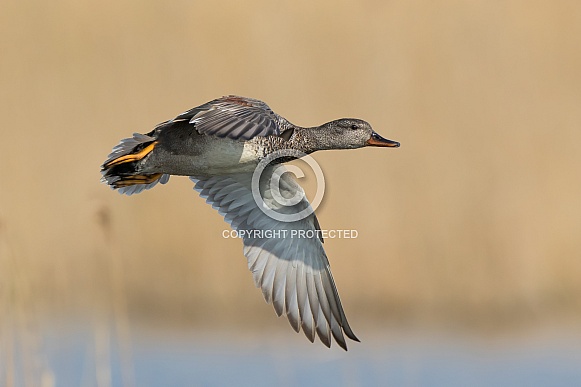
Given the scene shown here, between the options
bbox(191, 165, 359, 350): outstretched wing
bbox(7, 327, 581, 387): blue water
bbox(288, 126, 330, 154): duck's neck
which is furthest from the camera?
bbox(7, 327, 581, 387): blue water

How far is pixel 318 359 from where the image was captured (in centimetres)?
727

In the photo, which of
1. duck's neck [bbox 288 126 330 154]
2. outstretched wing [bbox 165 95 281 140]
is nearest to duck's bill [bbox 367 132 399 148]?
duck's neck [bbox 288 126 330 154]

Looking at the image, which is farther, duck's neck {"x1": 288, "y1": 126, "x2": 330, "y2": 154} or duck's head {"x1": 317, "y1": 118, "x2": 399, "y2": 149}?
duck's head {"x1": 317, "y1": 118, "x2": 399, "y2": 149}

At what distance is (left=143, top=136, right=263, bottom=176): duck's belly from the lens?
5.13 m

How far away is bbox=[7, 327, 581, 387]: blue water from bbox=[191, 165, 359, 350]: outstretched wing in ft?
2.91

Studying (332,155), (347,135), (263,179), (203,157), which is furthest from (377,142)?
(332,155)

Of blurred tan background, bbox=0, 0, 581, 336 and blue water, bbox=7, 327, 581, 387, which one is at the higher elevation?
blurred tan background, bbox=0, 0, 581, 336

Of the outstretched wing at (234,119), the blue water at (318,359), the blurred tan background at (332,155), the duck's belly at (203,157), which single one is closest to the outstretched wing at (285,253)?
the duck's belly at (203,157)

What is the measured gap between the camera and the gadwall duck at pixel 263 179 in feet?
16.9

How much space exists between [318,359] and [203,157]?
2.47 m

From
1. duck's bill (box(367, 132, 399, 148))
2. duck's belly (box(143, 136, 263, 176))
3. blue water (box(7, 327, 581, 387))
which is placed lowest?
blue water (box(7, 327, 581, 387))

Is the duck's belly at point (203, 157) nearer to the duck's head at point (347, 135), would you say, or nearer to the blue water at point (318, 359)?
the duck's head at point (347, 135)

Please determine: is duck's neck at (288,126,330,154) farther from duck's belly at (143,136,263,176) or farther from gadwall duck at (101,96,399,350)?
duck's belly at (143,136,263,176)

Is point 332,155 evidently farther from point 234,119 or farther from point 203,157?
point 234,119
